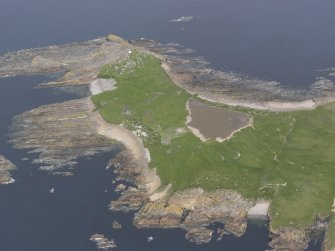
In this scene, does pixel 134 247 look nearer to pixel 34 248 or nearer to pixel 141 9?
pixel 34 248

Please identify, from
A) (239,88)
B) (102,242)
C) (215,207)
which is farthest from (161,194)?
(239,88)

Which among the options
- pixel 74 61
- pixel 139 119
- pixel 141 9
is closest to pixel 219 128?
pixel 139 119

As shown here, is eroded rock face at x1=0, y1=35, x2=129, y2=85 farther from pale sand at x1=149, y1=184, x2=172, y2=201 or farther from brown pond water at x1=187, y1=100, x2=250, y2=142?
pale sand at x1=149, y1=184, x2=172, y2=201

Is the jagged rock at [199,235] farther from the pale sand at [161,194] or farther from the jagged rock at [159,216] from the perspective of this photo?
the pale sand at [161,194]

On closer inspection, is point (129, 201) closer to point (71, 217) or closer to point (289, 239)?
point (71, 217)

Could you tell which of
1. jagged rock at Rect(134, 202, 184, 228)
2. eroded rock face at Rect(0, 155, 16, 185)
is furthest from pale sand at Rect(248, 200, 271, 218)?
eroded rock face at Rect(0, 155, 16, 185)

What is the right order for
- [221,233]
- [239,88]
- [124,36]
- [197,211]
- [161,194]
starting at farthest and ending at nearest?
[124,36] → [239,88] → [161,194] → [197,211] → [221,233]
